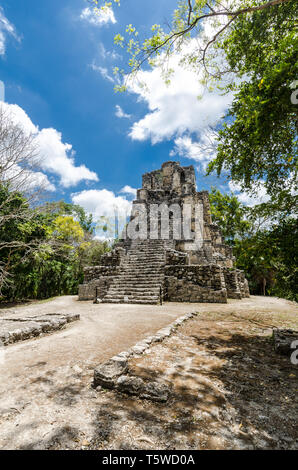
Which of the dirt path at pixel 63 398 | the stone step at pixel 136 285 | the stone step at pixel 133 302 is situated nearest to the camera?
the dirt path at pixel 63 398

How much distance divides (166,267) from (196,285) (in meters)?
1.79

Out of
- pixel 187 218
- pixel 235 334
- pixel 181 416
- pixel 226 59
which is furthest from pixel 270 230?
pixel 187 218

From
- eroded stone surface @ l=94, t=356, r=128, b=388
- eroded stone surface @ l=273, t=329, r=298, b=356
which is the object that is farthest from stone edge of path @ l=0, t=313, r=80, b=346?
eroded stone surface @ l=273, t=329, r=298, b=356

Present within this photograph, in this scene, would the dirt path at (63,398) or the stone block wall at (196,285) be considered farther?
the stone block wall at (196,285)

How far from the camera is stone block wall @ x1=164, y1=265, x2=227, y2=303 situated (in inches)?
375

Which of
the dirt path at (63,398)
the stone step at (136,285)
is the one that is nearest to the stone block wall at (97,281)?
the stone step at (136,285)

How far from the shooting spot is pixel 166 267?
10.8 m

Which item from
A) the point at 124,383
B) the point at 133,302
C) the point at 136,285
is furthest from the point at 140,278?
the point at 124,383

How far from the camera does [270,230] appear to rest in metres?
3.78

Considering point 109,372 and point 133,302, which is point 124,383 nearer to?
point 109,372

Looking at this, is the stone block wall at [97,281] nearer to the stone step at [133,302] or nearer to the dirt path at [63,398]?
the stone step at [133,302]

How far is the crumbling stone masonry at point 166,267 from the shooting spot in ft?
31.9
